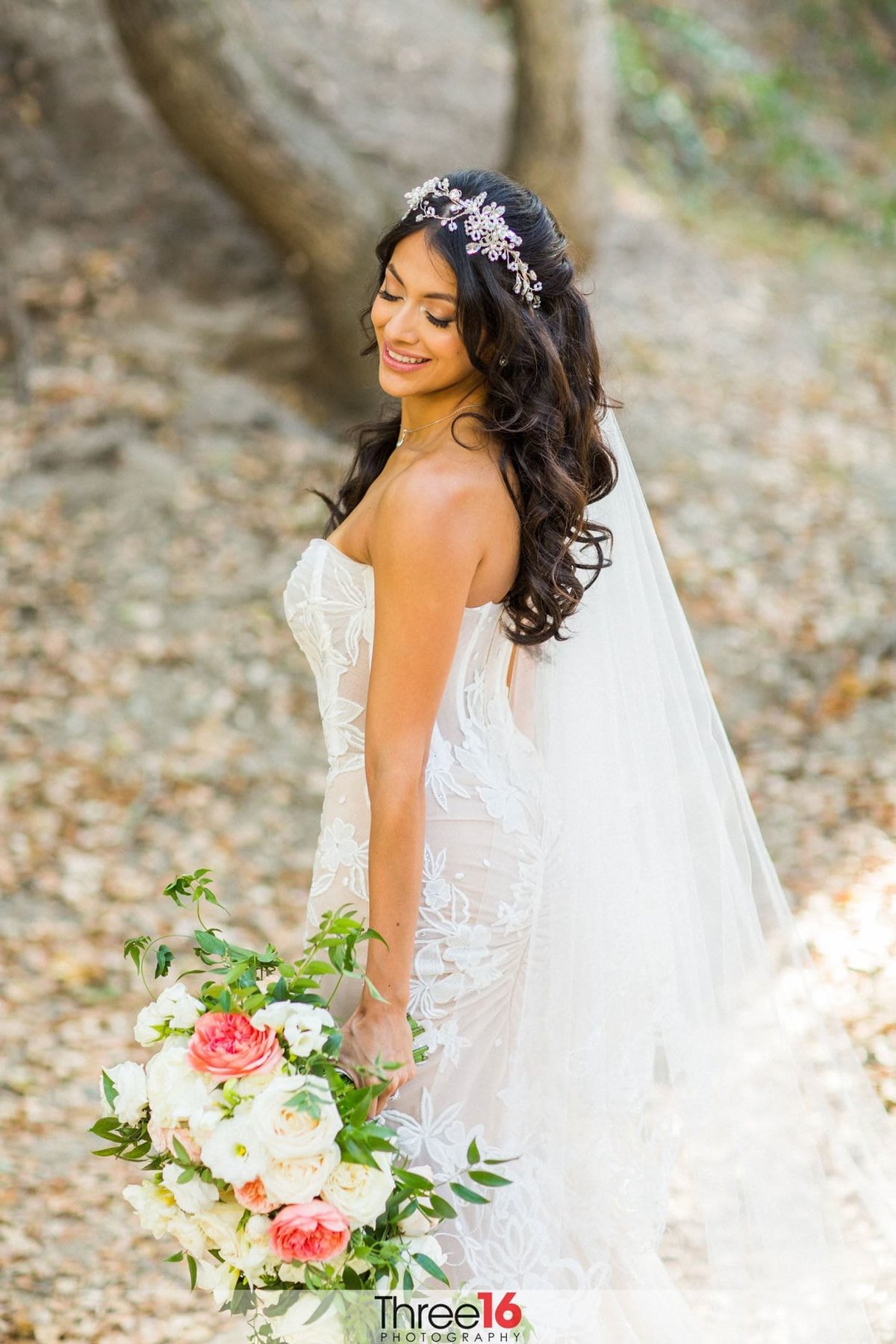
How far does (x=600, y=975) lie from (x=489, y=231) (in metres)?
1.58

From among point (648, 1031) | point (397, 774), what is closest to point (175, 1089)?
point (397, 774)

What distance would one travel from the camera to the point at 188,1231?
7.00 feet

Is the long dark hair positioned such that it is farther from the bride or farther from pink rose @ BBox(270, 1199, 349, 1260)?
pink rose @ BBox(270, 1199, 349, 1260)

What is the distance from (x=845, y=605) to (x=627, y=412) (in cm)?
179

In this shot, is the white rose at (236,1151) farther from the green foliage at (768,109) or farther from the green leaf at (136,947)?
the green foliage at (768,109)

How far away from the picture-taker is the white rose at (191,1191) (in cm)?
Result: 207

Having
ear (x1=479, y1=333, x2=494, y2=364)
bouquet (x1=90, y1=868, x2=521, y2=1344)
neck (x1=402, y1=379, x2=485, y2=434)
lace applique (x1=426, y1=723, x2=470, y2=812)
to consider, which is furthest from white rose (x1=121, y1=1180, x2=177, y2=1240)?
ear (x1=479, y1=333, x2=494, y2=364)

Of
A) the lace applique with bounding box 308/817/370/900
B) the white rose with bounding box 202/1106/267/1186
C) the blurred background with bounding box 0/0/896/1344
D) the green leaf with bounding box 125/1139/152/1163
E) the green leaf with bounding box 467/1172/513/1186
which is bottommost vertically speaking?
the green leaf with bounding box 467/1172/513/1186

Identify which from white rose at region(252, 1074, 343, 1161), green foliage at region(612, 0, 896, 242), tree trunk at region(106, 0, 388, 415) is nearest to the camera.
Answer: white rose at region(252, 1074, 343, 1161)

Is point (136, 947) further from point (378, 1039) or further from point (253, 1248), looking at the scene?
point (253, 1248)

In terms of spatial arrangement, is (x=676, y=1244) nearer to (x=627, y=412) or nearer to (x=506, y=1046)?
(x=506, y=1046)

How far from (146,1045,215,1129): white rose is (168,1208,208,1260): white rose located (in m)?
0.17

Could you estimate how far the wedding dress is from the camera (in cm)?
258

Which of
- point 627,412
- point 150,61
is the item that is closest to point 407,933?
point 627,412
